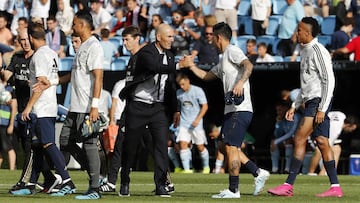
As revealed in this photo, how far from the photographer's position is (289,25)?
23.6m

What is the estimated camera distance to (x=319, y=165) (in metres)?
22.2

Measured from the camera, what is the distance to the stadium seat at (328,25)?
2362 centimetres

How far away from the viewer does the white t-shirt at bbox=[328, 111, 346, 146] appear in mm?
21031

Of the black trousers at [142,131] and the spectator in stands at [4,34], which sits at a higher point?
the spectator in stands at [4,34]

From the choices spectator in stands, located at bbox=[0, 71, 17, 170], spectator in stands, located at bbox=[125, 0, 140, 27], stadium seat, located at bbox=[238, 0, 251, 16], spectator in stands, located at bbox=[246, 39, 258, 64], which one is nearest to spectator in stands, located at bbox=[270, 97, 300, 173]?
spectator in stands, located at bbox=[246, 39, 258, 64]

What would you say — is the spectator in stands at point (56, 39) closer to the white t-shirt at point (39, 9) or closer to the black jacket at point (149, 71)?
the white t-shirt at point (39, 9)

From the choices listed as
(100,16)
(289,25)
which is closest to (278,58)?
(289,25)

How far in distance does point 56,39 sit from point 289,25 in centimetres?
542

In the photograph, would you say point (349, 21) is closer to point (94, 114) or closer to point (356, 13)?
point (356, 13)

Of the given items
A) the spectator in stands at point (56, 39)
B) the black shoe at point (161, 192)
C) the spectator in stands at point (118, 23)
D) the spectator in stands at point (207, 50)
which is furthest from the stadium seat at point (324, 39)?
the black shoe at point (161, 192)

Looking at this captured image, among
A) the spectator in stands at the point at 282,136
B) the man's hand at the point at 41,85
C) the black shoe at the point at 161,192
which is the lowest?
the spectator in stands at the point at 282,136

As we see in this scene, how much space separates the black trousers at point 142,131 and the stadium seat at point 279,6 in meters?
12.2

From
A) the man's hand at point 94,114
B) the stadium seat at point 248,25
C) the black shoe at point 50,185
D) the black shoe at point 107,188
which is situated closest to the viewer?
the man's hand at point 94,114

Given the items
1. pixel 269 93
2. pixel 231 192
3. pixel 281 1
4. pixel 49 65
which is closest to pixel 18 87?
pixel 49 65
